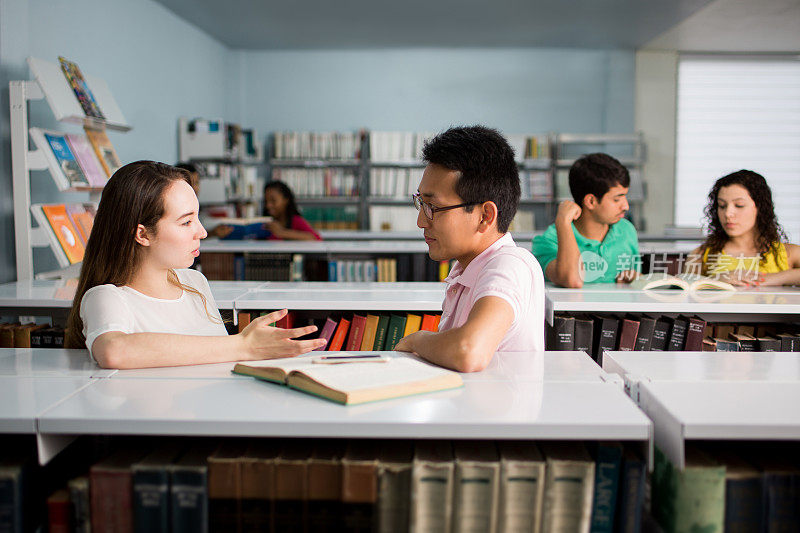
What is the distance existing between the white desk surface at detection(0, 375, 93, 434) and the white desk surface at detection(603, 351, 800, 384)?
1.11 meters

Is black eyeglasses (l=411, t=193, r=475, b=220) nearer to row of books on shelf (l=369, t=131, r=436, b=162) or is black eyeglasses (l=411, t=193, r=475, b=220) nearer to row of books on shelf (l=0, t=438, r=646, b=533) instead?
row of books on shelf (l=0, t=438, r=646, b=533)

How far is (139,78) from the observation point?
5402 mm

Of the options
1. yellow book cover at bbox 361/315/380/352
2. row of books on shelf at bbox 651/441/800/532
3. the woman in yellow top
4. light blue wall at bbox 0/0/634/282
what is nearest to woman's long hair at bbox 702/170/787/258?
the woman in yellow top

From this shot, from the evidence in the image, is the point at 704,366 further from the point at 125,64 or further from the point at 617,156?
the point at 617,156

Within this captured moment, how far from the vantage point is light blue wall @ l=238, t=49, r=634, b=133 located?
309 inches

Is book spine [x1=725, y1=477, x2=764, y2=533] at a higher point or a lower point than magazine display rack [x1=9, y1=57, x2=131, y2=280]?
lower

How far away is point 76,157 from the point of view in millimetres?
3613

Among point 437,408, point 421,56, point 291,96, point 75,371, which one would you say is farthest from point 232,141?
point 437,408

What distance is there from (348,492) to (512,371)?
→ 46 cm

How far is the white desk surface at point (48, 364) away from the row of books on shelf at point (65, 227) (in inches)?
75.8

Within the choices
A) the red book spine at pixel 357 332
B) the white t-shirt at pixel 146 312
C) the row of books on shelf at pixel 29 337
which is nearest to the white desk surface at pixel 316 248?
the red book spine at pixel 357 332

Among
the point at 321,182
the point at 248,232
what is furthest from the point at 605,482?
the point at 321,182

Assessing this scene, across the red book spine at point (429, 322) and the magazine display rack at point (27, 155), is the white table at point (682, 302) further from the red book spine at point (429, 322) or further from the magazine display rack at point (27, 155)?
the magazine display rack at point (27, 155)

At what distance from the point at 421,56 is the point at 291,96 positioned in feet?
→ 5.35
